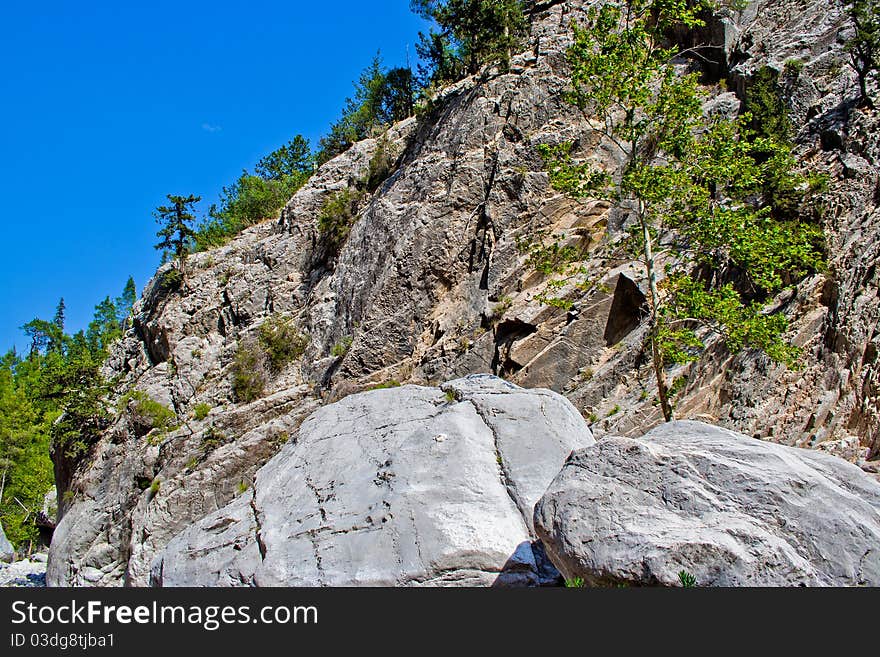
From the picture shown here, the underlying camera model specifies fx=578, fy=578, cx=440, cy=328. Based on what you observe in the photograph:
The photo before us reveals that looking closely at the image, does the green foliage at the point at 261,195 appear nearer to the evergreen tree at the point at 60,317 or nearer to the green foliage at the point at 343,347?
the green foliage at the point at 343,347

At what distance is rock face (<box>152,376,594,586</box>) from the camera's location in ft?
26.0

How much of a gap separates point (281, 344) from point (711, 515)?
67.1 feet

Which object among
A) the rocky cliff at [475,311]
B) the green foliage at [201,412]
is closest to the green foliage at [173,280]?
the rocky cliff at [475,311]

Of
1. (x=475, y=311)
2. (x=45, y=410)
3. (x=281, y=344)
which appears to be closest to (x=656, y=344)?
(x=475, y=311)

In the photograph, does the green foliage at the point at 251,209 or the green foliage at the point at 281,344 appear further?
the green foliage at the point at 251,209

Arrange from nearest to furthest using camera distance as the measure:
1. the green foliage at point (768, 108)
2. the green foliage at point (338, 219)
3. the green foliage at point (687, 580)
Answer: the green foliage at point (687, 580) < the green foliage at point (768, 108) < the green foliage at point (338, 219)

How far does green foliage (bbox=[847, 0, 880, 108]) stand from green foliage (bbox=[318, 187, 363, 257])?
19.6m

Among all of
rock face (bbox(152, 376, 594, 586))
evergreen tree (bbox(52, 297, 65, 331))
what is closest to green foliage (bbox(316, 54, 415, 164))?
rock face (bbox(152, 376, 594, 586))

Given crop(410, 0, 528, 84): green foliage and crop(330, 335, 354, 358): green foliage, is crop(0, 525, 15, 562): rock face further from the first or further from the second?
crop(410, 0, 528, 84): green foliage

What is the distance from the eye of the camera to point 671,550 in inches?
226

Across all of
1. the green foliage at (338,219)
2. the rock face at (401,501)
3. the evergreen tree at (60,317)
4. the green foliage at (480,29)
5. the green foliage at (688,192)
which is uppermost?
the evergreen tree at (60,317)

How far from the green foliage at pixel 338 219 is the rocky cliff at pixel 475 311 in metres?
0.66

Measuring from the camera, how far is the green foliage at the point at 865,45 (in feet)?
61.0

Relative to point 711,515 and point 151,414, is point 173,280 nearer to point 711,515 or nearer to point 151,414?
point 151,414
